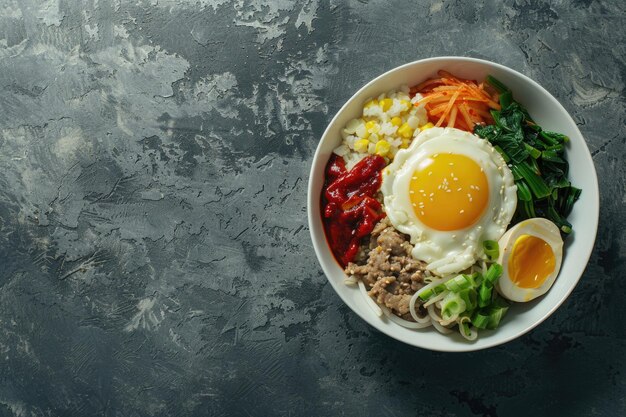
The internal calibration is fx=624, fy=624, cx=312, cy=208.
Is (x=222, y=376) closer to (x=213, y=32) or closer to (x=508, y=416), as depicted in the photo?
(x=508, y=416)

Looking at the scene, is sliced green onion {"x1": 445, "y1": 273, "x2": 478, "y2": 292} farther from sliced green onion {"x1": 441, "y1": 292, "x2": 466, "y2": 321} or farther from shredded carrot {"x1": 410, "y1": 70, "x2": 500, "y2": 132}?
shredded carrot {"x1": 410, "y1": 70, "x2": 500, "y2": 132}

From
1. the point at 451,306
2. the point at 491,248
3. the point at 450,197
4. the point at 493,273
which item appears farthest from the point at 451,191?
the point at 451,306

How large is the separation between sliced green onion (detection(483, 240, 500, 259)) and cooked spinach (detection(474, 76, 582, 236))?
24 centimetres

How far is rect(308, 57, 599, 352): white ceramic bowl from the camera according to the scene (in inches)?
129

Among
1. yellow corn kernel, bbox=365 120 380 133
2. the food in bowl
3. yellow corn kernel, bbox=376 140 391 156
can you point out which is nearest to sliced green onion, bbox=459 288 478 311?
the food in bowl

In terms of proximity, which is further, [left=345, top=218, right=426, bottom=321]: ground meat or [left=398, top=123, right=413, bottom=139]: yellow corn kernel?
[left=398, top=123, right=413, bottom=139]: yellow corn kernel

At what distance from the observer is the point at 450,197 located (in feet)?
10.8

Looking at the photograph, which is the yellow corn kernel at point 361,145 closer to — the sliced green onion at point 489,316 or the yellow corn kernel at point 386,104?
the yellow corn kernel at point 386,104

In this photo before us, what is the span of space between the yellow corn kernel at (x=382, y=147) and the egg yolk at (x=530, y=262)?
2.76ft

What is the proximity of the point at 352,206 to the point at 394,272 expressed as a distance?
43 centimetres

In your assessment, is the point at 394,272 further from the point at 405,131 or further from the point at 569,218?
the point at 569,218

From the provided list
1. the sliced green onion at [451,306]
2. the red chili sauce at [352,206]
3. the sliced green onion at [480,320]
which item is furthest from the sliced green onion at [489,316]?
the red chili sauce at [352,206]

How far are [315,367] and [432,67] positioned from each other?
1.87 m

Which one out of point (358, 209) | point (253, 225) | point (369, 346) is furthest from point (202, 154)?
point (369, 346)
